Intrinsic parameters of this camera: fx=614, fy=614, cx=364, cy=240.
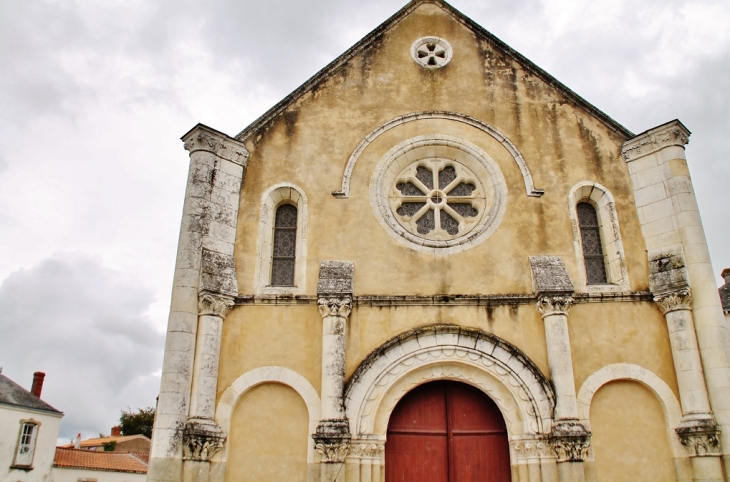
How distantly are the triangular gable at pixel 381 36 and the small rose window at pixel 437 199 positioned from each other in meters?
2.50

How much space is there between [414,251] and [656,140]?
4909 millimetres

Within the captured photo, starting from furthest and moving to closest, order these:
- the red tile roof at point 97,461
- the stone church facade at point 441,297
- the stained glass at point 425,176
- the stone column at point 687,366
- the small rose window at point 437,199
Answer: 1. the red tile roof at point 97,461
2. the stained glass at point 425,176
3. the small rose window at point 437,199
4. the stone church facade at point 441,297
5. the stone column at point 687,366

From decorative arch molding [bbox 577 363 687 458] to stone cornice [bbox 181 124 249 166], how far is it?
23.1ft

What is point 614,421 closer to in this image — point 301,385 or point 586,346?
point 586,346

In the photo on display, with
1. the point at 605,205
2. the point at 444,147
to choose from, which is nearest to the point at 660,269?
the point at 605,205

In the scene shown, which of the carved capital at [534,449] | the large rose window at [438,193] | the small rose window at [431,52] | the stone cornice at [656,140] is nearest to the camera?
the carved capital at [534,449]

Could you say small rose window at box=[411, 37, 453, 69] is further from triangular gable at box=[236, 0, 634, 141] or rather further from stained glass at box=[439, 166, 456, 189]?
A: stained glass at box=[439, 166, 456, 189]

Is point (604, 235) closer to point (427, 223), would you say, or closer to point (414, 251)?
point (427, 223)

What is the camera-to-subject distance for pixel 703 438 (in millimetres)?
9102

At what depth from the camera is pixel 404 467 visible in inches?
381

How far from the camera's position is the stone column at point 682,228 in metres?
9.41

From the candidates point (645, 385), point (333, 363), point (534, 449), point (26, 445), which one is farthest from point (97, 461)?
point (645, 385)

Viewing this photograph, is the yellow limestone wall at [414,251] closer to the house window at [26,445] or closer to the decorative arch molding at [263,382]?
the decorative arch molding at [263,382]

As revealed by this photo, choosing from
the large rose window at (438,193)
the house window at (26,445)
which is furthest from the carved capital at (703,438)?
the house window at (26,445)
